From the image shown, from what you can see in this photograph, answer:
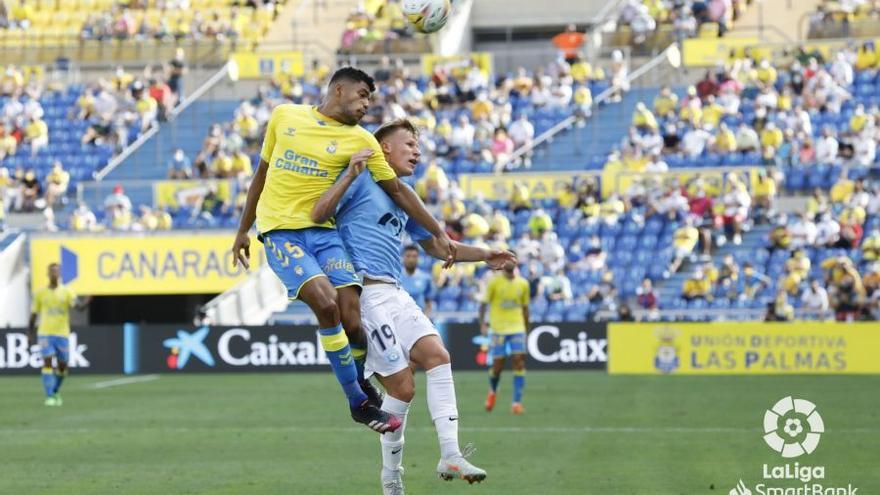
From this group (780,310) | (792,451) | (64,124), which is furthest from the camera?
(64,124)

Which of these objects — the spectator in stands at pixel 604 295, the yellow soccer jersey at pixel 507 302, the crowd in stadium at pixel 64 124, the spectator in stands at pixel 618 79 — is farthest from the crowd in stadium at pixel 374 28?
the yellow soccer jersey at pixel 507 302

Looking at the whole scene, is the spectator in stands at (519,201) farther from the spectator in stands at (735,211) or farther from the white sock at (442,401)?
the white sock at (442,401)

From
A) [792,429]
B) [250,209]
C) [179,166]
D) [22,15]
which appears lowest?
[792,429]

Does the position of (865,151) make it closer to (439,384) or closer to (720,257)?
(720,257)

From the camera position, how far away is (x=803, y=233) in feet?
103

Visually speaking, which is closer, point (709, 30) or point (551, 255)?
point (551, 255)

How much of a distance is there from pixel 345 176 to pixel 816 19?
33.5 metres

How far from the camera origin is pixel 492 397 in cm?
2111

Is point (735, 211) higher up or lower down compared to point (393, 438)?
higher up

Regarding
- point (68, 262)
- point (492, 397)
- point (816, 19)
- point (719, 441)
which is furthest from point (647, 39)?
point (719, 441)

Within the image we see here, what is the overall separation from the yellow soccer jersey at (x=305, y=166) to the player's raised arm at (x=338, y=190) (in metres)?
0.12

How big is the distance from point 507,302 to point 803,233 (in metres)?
12.1

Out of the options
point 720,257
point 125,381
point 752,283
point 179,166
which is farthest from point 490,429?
point 179,166

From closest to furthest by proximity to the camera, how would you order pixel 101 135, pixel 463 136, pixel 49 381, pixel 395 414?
pixel 395 414, pixel 49 381, pixel 463 136, pixel 101 135
